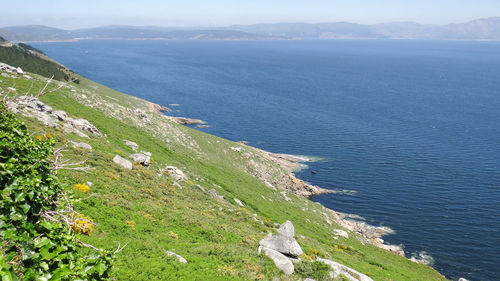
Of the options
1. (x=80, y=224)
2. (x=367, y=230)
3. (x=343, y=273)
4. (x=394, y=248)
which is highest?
(x=80, y=224)

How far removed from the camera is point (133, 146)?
53312 millimetres

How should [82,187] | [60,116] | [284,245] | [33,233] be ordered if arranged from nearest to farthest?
[33,233] → [284,245] → [82,187] → [60,116]

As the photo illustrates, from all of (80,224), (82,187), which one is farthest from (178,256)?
(82,187)

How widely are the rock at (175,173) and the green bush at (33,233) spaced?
3236 cm

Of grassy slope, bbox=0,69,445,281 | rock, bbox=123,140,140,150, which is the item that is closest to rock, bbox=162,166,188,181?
grassy slope, bbox=0,69,445,281

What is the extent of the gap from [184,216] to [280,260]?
10493 mm

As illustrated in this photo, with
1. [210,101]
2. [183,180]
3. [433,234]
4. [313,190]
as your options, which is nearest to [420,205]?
[433,234]

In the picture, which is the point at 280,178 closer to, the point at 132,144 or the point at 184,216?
the point at 132,144

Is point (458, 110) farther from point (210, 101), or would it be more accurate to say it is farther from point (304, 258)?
point (304, 258)

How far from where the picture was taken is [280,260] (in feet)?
81.9

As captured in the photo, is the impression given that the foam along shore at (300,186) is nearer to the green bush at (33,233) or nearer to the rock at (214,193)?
the rock at (214,193)

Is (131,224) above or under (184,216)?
above

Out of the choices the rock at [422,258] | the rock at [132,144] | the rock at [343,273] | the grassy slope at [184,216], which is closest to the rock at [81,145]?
the grassy slope at [184,216]

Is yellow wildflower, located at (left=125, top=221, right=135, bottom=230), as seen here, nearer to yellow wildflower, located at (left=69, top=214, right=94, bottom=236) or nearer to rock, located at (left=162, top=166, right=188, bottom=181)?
yellow wildflower, located at (left=69, top=214, right=94, bottom=236)
